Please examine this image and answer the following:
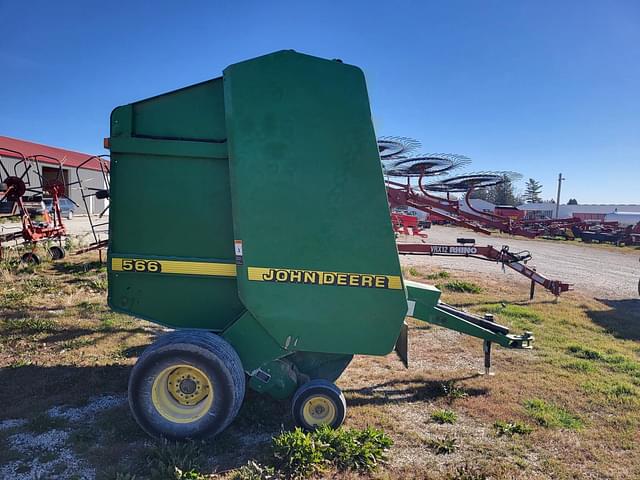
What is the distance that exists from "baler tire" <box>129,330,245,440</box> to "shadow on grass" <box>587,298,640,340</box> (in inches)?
259

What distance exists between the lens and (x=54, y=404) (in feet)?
12.2

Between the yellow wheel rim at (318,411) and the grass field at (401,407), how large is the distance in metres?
0.32

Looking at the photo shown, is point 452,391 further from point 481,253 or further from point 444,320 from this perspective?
point 481,253

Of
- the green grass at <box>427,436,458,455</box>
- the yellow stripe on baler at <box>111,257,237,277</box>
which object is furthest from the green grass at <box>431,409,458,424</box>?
the yellow stripe on baler at <box>111,257,237,277</box>

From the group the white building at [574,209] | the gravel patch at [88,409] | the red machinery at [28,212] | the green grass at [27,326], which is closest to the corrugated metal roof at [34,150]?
the red machinery at [28,212]

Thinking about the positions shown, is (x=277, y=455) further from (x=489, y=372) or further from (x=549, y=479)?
(x=489, y=372)

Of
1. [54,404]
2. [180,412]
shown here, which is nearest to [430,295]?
[180,412]

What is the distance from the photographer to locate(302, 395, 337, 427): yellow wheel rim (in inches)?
129

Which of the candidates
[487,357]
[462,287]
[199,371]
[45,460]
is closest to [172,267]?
[199,371]

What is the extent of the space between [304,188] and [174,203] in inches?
43.6

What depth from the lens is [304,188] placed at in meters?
3.23

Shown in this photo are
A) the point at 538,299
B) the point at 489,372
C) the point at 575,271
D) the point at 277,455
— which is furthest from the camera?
the point at 575,271

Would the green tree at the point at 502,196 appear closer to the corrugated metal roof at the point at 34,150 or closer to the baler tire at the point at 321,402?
the corrugated metal roof at the point at 34,150

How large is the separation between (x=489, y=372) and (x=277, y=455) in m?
3.02
